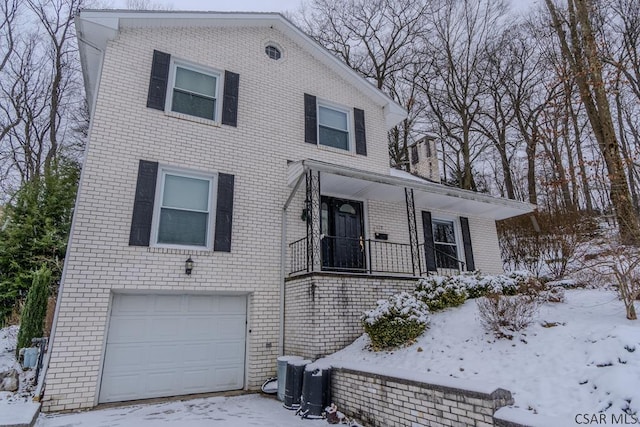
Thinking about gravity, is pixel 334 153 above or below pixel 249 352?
above

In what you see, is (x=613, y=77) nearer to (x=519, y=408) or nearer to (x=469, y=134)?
(x=469, y=134)

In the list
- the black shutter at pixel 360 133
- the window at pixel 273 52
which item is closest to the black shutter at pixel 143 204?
the window at pixel 273 52

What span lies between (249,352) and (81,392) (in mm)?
2705

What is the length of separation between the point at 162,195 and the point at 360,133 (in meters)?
5.44

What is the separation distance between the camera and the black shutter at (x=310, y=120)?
9.16 meters

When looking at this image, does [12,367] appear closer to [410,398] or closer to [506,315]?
[410,398]

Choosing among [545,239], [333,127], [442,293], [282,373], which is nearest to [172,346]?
[282,373]

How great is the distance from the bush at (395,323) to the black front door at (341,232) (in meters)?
2.70

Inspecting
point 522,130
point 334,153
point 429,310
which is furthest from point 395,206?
point 522,130

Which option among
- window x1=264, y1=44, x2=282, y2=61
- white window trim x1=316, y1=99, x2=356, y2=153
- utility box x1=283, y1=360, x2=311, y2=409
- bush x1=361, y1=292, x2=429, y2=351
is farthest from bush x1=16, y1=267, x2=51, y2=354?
window x1=264, y1=44, x2=282, y2=61

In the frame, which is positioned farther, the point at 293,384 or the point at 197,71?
the point at 197,71

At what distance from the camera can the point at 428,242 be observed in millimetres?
9734

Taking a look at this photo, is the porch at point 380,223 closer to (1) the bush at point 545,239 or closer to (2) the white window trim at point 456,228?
(2) the white window trim at point 456,228

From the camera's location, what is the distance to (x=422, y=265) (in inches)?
374
